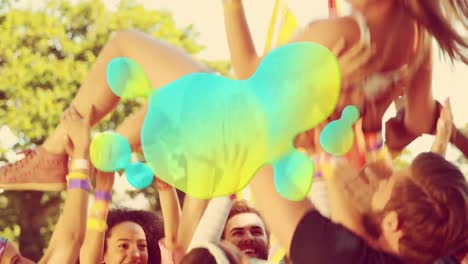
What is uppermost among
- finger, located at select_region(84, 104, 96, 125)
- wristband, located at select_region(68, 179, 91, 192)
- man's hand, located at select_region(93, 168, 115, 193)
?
finger, located at select_region(84, 104, 96, 125)

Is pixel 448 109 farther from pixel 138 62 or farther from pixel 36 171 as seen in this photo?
pixel 36 171

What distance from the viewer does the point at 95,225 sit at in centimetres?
105

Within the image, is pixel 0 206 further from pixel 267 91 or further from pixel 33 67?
pixel 267 91

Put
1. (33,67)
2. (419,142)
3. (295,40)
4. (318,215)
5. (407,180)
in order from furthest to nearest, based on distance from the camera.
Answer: (33,67) → (419,142) → (295,40) → (407,180) → (318,215)

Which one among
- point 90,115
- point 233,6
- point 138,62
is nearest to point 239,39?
point 233,6

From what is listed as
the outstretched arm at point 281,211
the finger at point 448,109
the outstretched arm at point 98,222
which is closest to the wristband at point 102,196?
the outstretched arm at point 98,222

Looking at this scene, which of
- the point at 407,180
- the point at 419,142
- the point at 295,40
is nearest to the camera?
the point at 407,180

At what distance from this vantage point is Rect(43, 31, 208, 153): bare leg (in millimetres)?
940

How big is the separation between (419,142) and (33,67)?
0.65 metres

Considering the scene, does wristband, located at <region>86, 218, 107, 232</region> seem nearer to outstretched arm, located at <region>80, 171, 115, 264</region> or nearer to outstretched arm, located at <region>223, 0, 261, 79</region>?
outstretched arm, located at <region>80, 171, 115, 264</region>

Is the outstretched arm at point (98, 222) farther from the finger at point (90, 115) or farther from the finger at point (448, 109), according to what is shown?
the finger at point (448, 109)

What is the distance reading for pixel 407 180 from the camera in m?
0.89

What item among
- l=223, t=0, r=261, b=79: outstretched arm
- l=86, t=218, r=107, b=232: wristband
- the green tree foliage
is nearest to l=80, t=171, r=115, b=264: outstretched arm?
l=86, t=218, r=107, b=232: wristband

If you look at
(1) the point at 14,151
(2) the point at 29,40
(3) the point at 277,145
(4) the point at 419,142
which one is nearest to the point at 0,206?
(1) the point at 14,151
